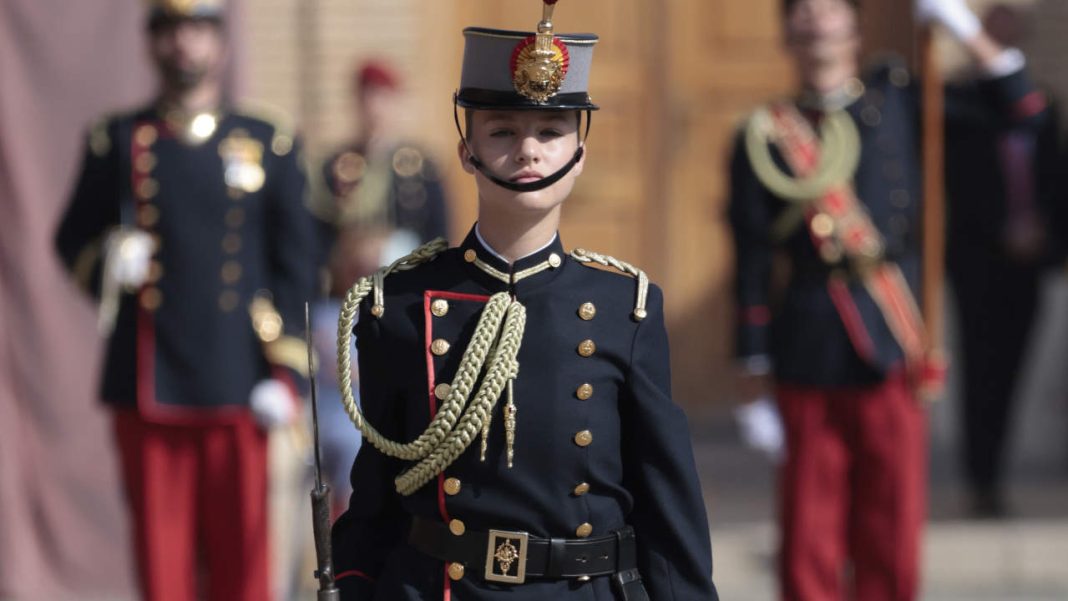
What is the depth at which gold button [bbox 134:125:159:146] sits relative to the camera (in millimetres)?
5883

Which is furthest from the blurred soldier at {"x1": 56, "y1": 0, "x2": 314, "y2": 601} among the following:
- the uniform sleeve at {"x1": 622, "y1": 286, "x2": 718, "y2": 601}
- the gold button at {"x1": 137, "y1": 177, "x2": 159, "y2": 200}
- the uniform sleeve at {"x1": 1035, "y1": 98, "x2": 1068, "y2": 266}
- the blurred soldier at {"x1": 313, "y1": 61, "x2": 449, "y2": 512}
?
the uniform sleeve at {"x1": 1035, "y1": 98, "x2": 1068, "y2": 266}

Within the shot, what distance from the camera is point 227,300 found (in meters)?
5.92

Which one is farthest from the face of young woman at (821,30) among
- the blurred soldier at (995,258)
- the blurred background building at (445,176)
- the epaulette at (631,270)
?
the epaulette at (631,270)

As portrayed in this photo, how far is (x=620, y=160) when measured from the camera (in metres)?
9.56

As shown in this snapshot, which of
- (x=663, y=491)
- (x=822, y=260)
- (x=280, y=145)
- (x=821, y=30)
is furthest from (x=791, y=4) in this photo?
(x=663, y=491)

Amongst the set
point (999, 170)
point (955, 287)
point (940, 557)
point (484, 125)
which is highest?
point (484, 125)

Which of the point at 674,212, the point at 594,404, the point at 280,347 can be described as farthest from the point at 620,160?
the point at 594,404

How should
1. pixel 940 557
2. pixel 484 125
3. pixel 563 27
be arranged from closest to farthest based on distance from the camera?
pixel 484 125
pixel 940 557
pixel 563 27

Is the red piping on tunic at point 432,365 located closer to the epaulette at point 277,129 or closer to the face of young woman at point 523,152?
the face of young woman at point 523,152

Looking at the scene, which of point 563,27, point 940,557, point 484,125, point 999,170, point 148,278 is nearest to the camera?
point 484,125

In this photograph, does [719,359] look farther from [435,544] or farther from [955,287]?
[435,544]

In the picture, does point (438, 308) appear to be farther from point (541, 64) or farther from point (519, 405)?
point (541, 64)

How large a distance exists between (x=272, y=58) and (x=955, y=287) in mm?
3131

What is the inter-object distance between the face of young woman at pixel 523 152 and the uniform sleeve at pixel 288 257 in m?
2.65
